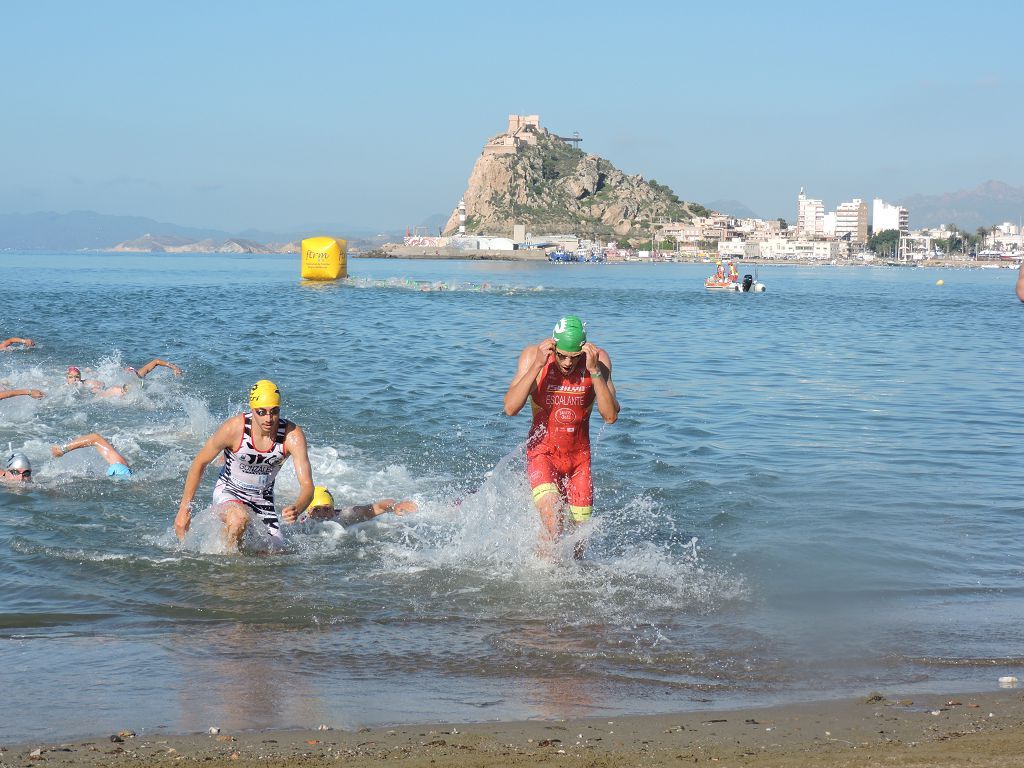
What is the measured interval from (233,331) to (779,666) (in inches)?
1033

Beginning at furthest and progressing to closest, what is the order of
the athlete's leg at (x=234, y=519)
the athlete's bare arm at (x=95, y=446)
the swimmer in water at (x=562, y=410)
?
the athlete's bare arm at (x=95, y=446), the athlete's leg at (x=234, y=519), the swimmer in water at (x=562, y=410)

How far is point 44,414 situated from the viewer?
15.4 metres

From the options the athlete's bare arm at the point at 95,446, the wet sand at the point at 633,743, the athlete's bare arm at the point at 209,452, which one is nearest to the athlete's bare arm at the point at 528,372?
the athlete's bare arm at the point at 209,452

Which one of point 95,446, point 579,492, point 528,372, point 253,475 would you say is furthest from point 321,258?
point 528,372

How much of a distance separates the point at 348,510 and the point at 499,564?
197 centimetres

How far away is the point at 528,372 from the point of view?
7.54 m

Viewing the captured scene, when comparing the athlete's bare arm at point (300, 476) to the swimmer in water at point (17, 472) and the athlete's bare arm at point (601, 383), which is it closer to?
the athlete's bare arm at point (601, 383)

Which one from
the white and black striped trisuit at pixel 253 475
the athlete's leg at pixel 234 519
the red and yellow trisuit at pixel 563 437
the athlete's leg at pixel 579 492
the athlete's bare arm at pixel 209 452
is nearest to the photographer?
the red and yellow trisuit at pixel 563 437

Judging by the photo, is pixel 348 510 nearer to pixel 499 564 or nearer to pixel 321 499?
pixel 321 499

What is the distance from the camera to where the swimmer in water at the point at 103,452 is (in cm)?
1123

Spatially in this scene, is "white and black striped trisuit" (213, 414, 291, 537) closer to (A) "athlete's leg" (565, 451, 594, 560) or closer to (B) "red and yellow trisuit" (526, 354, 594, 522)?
(B) "red and yellow trisuit" (526, 354, 594, 522)

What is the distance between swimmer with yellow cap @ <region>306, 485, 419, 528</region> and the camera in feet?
31.1

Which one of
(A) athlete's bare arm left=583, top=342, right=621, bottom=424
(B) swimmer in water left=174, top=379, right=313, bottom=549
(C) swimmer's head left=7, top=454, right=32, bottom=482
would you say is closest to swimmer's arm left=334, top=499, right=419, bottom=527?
(B) swimmer in water left=174, top=379, right=313, bottom=549

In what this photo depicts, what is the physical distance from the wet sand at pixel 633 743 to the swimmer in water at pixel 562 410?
2806 mm
